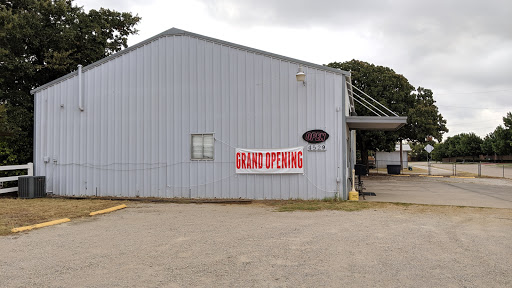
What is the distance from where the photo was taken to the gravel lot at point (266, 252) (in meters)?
4.25

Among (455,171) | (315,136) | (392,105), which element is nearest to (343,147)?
(315,136)

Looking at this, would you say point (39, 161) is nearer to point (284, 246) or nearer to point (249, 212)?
point (249, 212)

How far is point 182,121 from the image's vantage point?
1238 centimetres

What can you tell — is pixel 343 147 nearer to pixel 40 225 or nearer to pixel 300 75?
pixel 300 75

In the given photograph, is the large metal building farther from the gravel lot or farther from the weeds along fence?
the weeds along fence

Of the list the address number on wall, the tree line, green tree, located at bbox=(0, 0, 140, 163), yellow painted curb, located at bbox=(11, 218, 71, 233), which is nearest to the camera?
yellow painted curb, located at bbox=(11, 218, 71, 233)

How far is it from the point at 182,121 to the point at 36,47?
1014 cm

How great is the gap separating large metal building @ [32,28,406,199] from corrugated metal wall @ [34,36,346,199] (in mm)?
35

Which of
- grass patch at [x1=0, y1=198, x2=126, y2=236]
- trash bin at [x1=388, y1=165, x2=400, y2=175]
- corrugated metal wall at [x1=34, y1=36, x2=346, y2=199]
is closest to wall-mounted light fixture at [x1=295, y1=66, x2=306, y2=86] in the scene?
corrugated metal wall at [x1=34, y1=36, x2=346, y2=199]

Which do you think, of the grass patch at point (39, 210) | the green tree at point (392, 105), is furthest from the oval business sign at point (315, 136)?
the green tree at point (392, 105)

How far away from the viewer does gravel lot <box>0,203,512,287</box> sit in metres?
4.25

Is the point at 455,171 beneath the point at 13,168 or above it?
beneath

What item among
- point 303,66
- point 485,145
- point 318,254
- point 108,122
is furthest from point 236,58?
point 485,145

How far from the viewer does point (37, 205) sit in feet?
35.3
